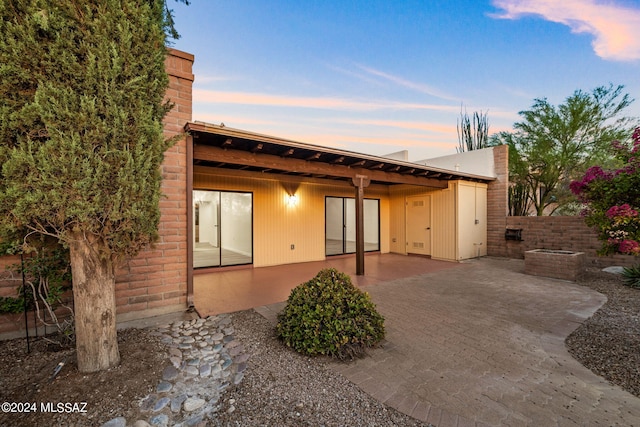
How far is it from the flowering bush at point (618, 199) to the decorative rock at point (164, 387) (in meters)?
5.87

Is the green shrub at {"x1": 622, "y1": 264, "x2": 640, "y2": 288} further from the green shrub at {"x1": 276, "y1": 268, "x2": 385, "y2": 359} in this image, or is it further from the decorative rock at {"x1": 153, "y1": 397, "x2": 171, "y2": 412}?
the decorative rock at {"x1": 153, "y1": 397, "x2": 171, "y2": 412}

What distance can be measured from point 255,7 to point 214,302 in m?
6.58

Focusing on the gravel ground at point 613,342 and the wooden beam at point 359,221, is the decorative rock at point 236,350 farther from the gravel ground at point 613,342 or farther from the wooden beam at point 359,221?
the wooden beam at point 359,221

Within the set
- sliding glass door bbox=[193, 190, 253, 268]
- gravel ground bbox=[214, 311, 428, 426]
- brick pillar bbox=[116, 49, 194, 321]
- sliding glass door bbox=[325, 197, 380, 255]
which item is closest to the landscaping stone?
gravel ground bbox=[214, 311, 428, 426]

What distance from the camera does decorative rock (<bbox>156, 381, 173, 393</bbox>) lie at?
1.89 metres

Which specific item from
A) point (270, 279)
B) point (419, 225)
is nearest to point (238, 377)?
point (270, 279)

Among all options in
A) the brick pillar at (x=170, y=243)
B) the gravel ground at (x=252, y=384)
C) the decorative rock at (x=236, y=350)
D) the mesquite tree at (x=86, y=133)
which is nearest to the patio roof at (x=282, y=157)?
the brick pillar at (x=170, y=243)

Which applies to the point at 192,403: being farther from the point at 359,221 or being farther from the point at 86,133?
the point at 359,221

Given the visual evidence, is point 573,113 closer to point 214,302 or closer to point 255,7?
point 255,7

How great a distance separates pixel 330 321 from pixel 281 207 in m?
5.21

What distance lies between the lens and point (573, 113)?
30.7 ft

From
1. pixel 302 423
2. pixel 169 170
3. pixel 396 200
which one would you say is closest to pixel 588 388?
pixel 302 423

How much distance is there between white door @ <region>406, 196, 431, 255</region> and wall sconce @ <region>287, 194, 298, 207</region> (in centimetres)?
424

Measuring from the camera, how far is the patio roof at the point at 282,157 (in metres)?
3.95
